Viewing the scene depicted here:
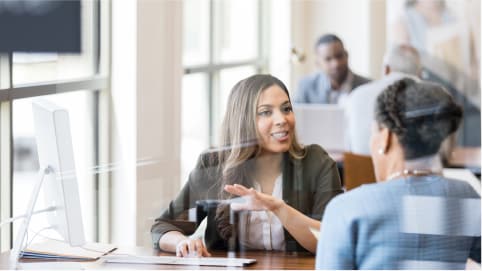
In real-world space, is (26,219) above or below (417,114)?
below

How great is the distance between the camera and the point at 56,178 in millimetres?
2041

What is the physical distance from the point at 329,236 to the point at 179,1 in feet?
2.22

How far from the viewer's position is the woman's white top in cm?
200

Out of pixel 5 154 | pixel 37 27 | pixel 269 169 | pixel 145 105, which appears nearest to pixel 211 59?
pixel 145 105

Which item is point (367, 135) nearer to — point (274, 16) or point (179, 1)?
point (274, 16)

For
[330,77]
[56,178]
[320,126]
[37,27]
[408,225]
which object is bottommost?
[408,225]

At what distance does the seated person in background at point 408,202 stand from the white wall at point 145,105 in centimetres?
43

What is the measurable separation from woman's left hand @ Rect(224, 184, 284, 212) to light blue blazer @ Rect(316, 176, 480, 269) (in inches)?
5.0

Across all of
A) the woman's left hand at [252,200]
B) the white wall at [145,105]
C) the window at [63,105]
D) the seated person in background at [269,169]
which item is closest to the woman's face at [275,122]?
the seated person in background at [269,169]

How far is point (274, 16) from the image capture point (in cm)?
205

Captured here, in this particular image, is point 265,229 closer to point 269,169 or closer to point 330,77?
point 269,169

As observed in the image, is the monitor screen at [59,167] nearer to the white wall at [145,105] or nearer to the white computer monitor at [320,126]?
the white wall at [145,105]

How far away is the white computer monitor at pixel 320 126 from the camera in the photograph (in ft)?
6.39

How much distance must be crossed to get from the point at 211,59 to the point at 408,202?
1.94ft
